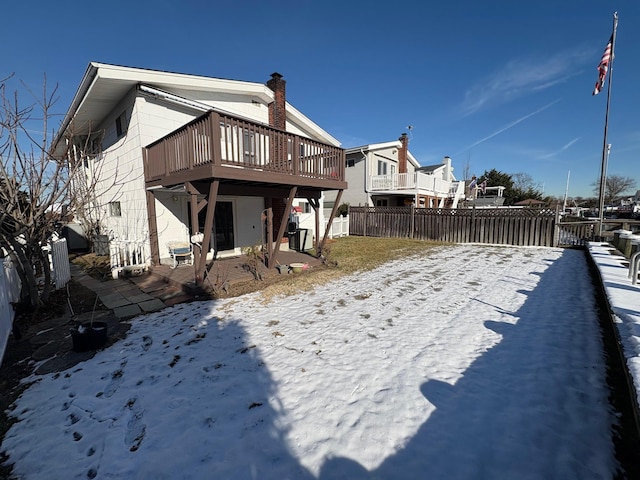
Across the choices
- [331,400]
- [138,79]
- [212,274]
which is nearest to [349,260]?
[212,274]

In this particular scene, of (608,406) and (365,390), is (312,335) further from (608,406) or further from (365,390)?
(608,406)

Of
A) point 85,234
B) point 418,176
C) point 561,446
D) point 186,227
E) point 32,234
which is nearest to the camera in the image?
point 561,446

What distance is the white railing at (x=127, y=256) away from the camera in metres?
7.18

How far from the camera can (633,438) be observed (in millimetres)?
2207

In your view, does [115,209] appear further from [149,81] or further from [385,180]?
[385,180]

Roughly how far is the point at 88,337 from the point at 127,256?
472 centimetres

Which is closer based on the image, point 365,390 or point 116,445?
point 116,445

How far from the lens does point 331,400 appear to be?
2713 millimetres

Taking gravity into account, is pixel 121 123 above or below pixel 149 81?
below

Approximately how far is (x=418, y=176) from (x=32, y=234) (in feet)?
61.5

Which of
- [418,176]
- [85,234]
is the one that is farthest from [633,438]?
[418,176]

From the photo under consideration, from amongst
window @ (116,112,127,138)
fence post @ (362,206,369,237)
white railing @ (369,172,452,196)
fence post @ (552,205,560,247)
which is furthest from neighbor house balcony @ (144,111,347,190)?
white railing @ (369,172,452,196)

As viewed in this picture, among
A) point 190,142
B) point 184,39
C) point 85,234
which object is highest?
point 184,39

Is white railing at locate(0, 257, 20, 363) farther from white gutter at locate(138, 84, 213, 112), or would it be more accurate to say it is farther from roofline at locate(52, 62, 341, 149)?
white gutter at locate(138, 84, 213, 112)
